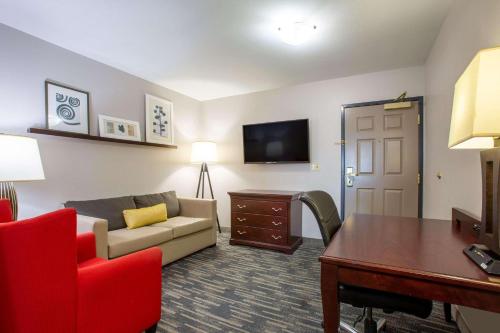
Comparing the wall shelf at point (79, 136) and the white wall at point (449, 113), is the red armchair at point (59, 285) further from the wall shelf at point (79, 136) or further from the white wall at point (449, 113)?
the white wall at point (449, 113)

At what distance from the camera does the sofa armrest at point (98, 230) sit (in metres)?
2.06

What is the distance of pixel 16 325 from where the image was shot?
3.23 ft

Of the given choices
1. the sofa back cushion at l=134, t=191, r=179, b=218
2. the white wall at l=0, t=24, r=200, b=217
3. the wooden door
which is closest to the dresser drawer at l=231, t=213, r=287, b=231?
the sofa back cushion at l=134, t=191, r=179, b=218

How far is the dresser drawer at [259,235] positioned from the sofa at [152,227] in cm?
35

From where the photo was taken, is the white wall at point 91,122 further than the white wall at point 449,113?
Yes

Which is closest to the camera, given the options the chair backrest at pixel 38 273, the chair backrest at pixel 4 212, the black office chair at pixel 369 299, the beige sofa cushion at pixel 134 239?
the chair backrest at pixel 38 273

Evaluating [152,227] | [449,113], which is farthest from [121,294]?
[449,113]

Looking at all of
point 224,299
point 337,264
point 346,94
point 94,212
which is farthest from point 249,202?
point 337,264

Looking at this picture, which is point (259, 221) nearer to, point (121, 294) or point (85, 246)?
point (85, 246)

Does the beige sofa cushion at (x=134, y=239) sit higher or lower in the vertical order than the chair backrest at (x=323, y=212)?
lower

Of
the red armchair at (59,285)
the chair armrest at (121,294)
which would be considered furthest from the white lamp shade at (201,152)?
the red armchair at (59,285)

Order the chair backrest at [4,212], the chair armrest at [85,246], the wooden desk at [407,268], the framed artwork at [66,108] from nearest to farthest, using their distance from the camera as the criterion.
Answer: the wooden desk at [407,268] < the chair backrest at [4,212] < the chair armrest at [85,246] < the framed artwork at [66,108]

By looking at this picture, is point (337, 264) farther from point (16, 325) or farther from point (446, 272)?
point (16, 325)

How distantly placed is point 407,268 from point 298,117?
3.16 metres
